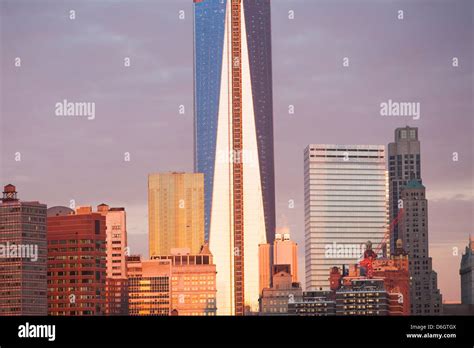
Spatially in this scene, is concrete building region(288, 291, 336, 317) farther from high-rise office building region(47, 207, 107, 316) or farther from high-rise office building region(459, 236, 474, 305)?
high-rise office building region(47, 207, 107, 316)

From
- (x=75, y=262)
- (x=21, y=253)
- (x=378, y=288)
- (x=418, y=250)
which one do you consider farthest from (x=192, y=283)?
(x=418, y=250)

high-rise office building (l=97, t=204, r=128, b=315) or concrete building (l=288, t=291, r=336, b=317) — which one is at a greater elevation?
high-rise office building (l=97, t=204, r=128, b=315)

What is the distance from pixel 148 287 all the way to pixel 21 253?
51.4 ft

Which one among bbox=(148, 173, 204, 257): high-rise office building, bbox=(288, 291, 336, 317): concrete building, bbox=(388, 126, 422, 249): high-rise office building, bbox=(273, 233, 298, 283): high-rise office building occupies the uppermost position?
bbox=(388, 126, 422, 249): high-rise office building

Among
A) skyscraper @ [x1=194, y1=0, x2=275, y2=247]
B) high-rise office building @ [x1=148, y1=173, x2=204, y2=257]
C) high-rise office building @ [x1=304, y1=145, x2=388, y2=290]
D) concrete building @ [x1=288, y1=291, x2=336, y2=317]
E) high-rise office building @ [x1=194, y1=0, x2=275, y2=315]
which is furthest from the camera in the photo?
high-rise office building @ [x1=304, y1=145, x2=388, y2=290]

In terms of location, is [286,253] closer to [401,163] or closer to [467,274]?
[401,163]

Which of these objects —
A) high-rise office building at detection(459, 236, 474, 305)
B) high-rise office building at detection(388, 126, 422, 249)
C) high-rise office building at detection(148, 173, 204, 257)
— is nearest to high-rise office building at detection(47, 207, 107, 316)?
high-rise office building at detection(148, 173, 204, 257)

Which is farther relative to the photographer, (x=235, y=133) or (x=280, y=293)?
(x=235, y=133)

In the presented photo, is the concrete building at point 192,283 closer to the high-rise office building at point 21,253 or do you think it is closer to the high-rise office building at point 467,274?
the high-rise office building at point 21,253

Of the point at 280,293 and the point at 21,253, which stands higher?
the point at 21,253

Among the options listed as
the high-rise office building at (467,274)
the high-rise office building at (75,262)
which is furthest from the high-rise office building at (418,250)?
the high-rise office building at (75,262)

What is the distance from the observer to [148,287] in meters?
110

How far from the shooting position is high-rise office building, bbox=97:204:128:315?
10246 centimetres

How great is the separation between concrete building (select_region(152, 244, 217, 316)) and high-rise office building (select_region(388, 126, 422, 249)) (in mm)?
21936
